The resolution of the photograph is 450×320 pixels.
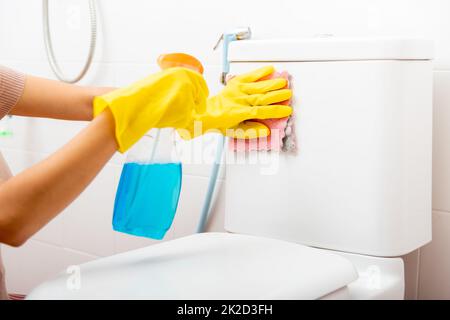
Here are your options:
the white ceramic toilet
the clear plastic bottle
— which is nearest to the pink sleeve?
the clear plastic bottle

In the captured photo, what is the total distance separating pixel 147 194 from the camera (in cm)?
88

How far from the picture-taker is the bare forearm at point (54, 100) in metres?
1.03

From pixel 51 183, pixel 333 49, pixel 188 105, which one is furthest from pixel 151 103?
pixel 333 49

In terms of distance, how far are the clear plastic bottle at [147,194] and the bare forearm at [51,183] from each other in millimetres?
127

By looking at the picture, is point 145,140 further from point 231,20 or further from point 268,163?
point 231,20

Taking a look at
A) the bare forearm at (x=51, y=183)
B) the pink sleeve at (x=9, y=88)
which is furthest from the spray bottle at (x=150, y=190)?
the pink sleeve at (x=9, y=88)

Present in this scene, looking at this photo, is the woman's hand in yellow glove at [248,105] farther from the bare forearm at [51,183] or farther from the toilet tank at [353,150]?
the bare forearm at [51,183]

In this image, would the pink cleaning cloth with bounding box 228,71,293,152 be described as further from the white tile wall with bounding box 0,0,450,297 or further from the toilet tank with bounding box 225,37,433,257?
the white tile wall with bounding box 0,0,450,297

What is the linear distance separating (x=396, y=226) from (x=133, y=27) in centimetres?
79

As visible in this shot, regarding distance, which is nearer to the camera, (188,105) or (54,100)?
(188,105)

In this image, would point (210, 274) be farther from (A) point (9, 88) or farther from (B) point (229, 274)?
(A) point (9, 88)

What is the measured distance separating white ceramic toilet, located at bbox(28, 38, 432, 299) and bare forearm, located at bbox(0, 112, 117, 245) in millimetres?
97

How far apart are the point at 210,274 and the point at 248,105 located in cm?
34

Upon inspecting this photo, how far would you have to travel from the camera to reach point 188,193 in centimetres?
134
